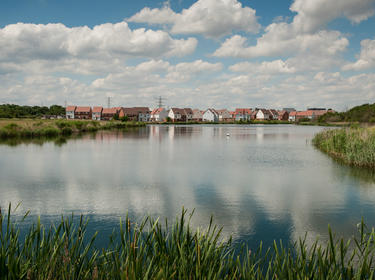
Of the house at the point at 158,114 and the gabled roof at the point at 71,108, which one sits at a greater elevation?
the gabled roof at the point at 71,108

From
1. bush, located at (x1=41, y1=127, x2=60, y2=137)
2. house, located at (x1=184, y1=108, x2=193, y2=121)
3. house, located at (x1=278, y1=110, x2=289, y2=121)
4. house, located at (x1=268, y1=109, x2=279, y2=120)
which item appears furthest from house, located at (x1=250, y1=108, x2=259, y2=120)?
bush, located at (x1=41, y1=127, x2=60, y2=137)

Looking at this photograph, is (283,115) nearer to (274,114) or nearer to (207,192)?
(274,114)

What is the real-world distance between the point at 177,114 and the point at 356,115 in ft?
285

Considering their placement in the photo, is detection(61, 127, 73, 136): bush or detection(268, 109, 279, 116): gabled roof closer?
detection(61, 127, 73, 136): bush

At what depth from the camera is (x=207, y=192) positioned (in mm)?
13523

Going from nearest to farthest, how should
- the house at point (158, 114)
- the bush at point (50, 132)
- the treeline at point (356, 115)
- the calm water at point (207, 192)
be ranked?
the calm water at point (207, 192) → the bush at point (50, 132) → the treeline at point (356, 115) → the house at point (158, 114)

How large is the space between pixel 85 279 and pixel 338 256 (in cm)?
515

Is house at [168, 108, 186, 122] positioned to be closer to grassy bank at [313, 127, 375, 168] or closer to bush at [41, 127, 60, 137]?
bush at [41, 127, 60, 137]

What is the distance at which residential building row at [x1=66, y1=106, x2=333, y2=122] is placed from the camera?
471ft

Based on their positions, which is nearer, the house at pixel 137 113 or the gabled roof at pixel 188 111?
the house at pixel 137 113

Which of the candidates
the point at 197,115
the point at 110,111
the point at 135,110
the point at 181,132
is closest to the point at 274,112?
the point at 197,115

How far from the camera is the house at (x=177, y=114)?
148 m

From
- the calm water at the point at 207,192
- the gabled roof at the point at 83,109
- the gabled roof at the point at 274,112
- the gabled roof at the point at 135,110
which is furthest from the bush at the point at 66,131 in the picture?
the gabled roof at the point at 274,112

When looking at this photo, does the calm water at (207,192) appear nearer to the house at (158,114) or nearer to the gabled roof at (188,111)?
the house at (158,114)
